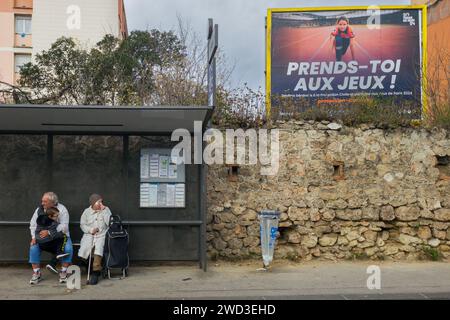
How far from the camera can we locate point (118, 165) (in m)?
9.08

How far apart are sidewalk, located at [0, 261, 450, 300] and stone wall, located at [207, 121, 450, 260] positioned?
34 centimetres

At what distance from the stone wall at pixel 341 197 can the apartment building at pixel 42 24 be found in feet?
110

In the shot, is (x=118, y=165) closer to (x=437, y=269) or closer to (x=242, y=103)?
(x=242, y=103)

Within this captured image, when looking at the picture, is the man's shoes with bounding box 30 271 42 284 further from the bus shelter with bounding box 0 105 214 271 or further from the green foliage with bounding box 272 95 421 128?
the green foliage with bounding box 272 95 421 128

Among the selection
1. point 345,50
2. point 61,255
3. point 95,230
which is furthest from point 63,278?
point 345,50

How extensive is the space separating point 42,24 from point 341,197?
3884 centimetres

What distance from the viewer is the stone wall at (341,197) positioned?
9.59 meters

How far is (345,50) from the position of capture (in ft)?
45.9

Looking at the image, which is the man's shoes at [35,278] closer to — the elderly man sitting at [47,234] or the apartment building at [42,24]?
the elderly man sitting at [47,234]

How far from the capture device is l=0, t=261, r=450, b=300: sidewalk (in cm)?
722

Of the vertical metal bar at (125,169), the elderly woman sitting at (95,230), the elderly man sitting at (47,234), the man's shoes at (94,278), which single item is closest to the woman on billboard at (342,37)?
the vertical metal bar at (125,169)

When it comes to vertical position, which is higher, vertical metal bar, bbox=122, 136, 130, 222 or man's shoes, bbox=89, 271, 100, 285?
vertical metal bar, bbox=122, 136, 130, 222

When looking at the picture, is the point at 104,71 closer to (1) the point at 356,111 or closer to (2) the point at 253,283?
(1) the point at 356,111

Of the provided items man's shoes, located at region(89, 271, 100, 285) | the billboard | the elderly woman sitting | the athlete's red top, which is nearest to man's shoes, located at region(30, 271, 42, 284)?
the elderly woman sitting
